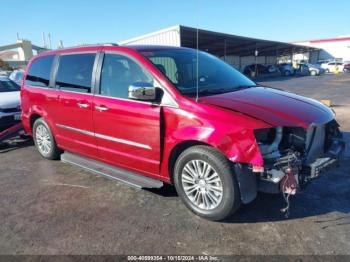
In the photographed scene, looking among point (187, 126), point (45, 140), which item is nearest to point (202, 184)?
point (187, 126)

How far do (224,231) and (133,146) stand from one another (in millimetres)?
1523

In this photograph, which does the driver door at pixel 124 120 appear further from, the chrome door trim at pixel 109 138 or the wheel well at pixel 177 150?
the wheel well at pixel 177 150

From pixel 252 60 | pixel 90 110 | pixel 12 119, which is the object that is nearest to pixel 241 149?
pixel 90 110

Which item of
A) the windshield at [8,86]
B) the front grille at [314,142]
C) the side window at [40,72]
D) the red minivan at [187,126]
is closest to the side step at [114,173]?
the red minivan at [187,126]

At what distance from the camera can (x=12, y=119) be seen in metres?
7.59

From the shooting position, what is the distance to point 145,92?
12.2 feet

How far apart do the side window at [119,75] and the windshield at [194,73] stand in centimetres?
21

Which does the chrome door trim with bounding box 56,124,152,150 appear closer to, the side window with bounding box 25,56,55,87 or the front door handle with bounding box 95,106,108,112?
the front door handle with bounding box 95,106,108,112

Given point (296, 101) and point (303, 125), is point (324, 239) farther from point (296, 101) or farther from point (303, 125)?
point (296, 101)

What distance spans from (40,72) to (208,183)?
3911 mm

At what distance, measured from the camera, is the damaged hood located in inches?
133

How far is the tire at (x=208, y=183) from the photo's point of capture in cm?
336

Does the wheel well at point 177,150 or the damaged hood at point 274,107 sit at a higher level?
the damaged hood at point 274,107

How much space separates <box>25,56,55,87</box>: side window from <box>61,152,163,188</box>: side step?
1.42m
